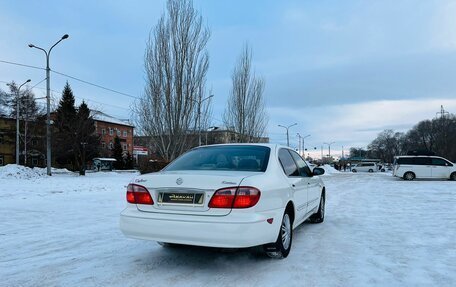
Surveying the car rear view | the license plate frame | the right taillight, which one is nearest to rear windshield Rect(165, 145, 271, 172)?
the car rear view

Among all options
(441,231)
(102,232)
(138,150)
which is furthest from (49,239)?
(138,150)

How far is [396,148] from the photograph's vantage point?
12731 centimetres

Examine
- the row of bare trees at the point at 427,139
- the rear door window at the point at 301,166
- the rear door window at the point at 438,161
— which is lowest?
the rear door window at the point at 438,161

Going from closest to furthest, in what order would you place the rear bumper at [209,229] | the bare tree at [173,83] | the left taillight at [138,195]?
1. the rear bumper at [209,229]
2. the left taillight at [138,195]
3. the bare tree at [173,83]

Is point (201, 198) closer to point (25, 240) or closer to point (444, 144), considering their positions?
point (25, 240)

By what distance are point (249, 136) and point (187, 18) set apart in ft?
53.5

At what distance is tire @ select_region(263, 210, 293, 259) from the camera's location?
4.88 metres

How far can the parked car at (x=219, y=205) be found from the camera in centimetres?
424

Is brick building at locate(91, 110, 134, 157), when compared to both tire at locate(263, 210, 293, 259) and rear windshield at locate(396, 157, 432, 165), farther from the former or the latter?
tire at locate(263, 210, 293, 259)

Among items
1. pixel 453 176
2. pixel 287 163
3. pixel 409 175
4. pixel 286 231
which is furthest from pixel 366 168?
pixel 286 231

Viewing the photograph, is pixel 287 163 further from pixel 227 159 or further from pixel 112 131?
pixel 112 131

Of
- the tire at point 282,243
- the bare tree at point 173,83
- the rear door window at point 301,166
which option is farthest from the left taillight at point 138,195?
the bare tree at point 173,83

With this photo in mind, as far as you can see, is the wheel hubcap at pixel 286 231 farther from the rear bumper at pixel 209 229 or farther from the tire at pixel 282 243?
the rear bumper at pixel 209 229

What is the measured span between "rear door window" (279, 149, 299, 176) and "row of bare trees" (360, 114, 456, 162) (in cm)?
8089
